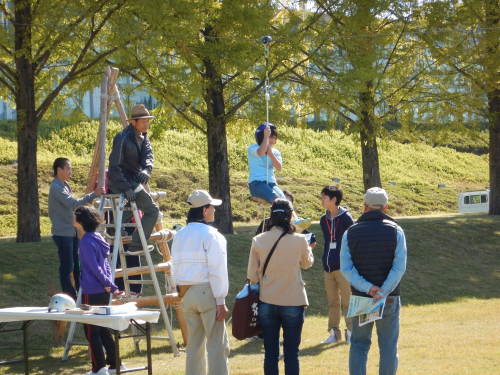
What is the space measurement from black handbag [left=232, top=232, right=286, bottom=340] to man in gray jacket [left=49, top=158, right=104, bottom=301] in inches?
143

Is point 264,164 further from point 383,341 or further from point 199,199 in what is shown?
point 383,341

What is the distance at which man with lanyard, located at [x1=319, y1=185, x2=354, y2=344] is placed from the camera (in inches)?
348

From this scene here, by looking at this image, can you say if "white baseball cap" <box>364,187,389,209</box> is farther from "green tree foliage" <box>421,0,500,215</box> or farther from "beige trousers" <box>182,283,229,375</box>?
"green tree foliage" <box>421,0,500,215</box>

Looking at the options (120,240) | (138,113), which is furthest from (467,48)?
(120,240)

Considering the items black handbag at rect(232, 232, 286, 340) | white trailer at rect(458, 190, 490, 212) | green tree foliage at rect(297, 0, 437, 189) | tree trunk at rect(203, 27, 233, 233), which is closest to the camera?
black handbag at rect(232, 232, 286, 340)

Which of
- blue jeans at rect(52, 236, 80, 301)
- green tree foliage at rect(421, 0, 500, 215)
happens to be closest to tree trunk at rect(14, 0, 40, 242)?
blue jeans at rect(52, 236, 80, 301)

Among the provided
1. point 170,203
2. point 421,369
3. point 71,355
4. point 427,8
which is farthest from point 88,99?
point 421,369

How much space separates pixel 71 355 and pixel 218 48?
9.08 meters

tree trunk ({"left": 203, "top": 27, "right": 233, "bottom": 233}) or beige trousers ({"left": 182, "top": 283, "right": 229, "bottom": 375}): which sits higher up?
tree trunk ({"left": 203, "top": 27, "right": 233, "bottom": 233})

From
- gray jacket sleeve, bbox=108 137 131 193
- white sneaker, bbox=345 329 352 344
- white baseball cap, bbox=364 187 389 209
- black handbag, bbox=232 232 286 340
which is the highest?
gray jacket sleeve, bbox=108 137 131 193

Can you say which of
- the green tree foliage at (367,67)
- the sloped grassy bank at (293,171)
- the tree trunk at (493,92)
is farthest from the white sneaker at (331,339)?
the tree trunk at (493,92)

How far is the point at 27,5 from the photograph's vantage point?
15219mm

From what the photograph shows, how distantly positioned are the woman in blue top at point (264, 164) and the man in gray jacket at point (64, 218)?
2.45m

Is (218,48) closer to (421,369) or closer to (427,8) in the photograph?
(427,8)
